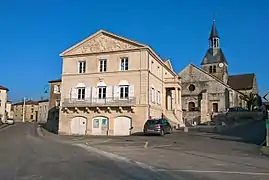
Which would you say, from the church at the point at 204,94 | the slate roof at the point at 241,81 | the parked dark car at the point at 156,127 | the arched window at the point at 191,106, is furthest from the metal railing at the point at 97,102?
the slate roof at the point at 241,81

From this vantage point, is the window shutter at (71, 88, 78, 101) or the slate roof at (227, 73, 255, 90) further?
Result: the slate roof at (227, 73, 255, 90)

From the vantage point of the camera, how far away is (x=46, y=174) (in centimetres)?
962

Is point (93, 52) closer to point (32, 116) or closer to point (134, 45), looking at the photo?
point (134, 45)

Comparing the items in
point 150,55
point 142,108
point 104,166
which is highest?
point 150,55

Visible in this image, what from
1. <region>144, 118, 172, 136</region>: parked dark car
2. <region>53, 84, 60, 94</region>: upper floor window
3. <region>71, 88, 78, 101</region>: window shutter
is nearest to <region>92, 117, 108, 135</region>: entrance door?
<region>71, 88, 78, 101</region>: window shutter

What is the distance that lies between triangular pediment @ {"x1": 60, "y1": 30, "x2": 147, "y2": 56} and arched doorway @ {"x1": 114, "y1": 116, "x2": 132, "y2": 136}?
27.9ft

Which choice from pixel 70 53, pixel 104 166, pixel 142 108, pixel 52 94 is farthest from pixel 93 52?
pixel 104 166

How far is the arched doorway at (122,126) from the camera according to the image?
121ft

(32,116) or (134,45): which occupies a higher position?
(134,45)

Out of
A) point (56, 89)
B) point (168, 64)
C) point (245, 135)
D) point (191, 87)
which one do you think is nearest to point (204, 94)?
point (191, 87)

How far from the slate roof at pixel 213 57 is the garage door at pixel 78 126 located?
51161mm

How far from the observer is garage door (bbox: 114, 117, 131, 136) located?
3703cm

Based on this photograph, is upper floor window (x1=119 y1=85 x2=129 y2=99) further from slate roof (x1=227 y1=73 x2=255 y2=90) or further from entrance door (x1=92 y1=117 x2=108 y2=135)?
slate roof (x1=227 y1=73 x2=255 y2=90)

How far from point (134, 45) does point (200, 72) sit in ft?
112
